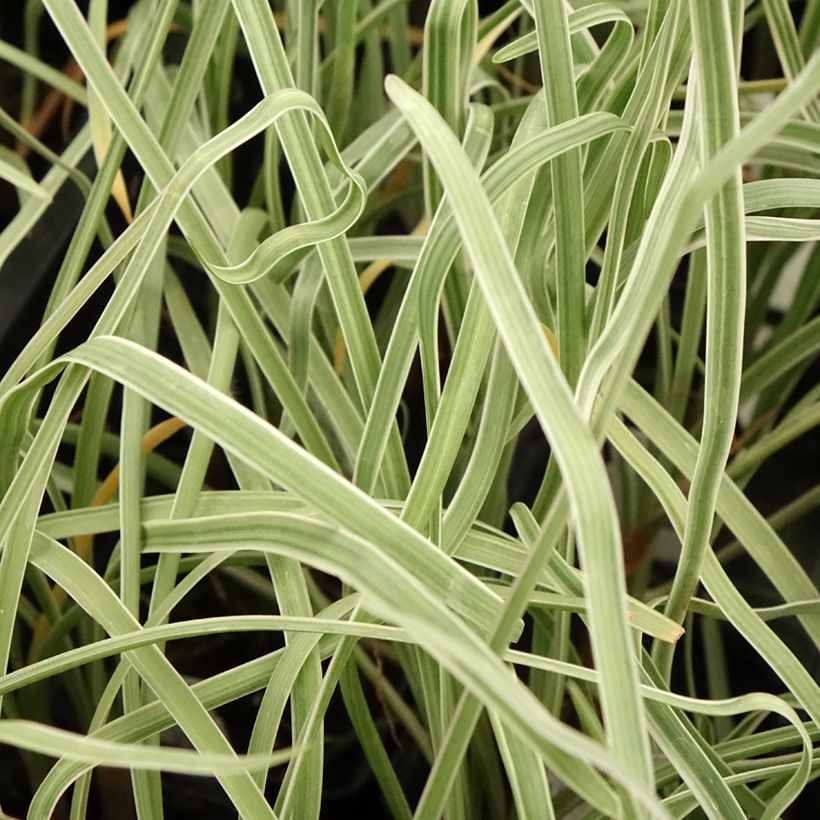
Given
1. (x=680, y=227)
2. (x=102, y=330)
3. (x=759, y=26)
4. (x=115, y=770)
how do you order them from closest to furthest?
(x=680, y=227), (x=102, y=330), (x=115, y=770), (x=759, y=26)

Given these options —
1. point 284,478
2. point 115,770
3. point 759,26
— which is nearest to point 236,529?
point 284,478

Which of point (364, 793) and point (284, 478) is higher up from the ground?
point (284, 478)

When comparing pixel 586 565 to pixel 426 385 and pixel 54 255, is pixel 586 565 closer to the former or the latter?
pixel 426 385

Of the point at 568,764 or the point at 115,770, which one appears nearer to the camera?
the point at 568,764

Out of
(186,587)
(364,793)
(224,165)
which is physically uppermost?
(224,165)

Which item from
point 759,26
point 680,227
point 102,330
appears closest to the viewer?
point 680,227

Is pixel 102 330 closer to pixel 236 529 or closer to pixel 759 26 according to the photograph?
pixel 236 529
